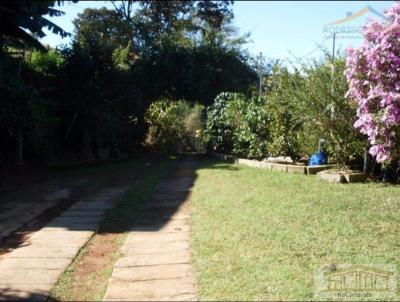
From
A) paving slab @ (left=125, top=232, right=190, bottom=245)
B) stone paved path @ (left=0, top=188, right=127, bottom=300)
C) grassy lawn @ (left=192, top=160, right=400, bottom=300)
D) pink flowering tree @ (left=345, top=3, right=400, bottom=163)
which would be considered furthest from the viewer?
pink flowering tree @ (left=345, top=3, right=400, bottom=163)

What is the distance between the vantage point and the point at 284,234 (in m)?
6.00

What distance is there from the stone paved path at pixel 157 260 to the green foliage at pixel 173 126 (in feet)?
42.9

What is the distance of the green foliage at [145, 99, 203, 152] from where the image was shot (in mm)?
21656

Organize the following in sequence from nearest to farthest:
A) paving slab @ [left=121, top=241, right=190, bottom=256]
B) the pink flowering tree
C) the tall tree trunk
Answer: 1. paving slab @ [left=121, top=241, right=190, bottom=256]
2. the pink flowering tree
3. the tall tree trunk

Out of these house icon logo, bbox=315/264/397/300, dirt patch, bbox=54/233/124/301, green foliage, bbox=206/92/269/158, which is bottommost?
dirt patch, bbox=54/233/124/301

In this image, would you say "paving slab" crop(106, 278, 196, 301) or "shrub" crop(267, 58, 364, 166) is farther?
"shrub" crop(267, 58, 364, 166)

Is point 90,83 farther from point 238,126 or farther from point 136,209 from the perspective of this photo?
point 136,209

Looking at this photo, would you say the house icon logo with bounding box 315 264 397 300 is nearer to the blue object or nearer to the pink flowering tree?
the pink flowering tree

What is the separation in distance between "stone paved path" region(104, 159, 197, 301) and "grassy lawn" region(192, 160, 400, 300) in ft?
0.54

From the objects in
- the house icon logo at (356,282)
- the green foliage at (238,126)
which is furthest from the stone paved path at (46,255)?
the green foliage at (238,126)

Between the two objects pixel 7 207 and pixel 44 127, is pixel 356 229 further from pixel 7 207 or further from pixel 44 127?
pixel 44 127

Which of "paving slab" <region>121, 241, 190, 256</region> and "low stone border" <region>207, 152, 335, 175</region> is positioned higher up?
"low stone border" <region>207, 152, 335, 175</region>

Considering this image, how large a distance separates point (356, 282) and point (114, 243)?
10.4 feet

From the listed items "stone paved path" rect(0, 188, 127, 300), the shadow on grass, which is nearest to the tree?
the shadow on grass
